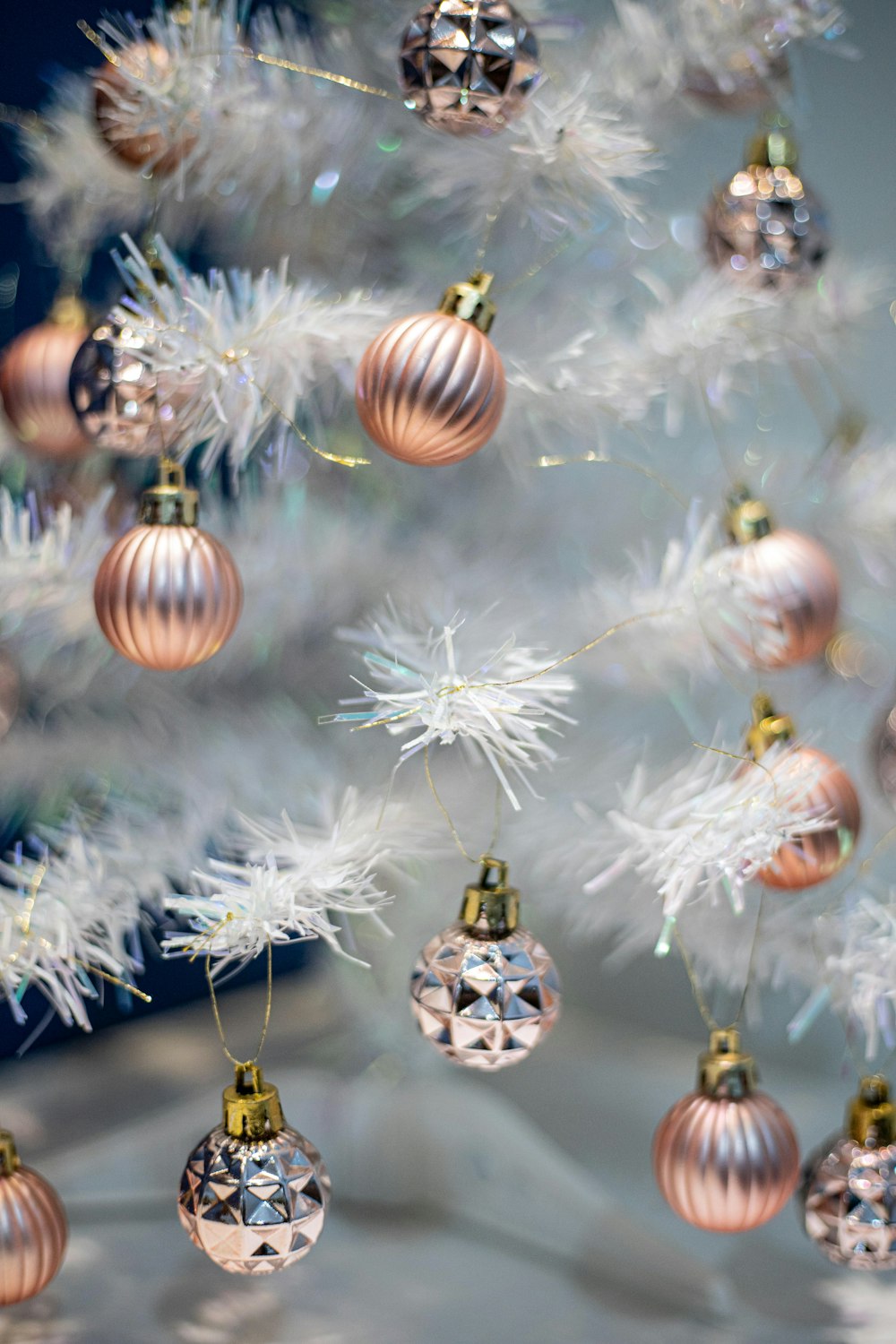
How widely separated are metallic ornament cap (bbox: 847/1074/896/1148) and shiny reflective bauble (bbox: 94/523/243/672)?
0.36 meters

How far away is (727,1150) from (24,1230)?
0.31 meters

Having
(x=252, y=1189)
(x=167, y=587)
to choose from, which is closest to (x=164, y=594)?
(x=167, y=587)

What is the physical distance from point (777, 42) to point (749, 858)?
1.26 ft

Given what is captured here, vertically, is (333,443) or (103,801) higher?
(333,443)

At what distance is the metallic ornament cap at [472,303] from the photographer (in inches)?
21.0

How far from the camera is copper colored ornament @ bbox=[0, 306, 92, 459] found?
0.62 meters

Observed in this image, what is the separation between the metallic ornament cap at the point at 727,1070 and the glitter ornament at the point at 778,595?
0.56 feet

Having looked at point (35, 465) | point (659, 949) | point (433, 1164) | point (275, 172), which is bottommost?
point (433, 1164)

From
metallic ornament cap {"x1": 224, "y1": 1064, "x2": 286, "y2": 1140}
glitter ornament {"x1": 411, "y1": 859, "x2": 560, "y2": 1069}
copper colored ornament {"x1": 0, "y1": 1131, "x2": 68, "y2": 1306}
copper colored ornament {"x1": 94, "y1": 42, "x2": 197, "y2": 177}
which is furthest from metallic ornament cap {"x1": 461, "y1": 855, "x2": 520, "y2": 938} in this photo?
copper colored ornament {"x1": 94, "y1": 42, "x2": 197, "y2": 177}

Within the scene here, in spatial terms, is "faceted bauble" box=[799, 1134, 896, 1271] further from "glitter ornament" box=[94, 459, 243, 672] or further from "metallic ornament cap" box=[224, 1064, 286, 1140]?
"glitter ornament" box=[94, 459, 243, 672]

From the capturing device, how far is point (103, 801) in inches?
26.9

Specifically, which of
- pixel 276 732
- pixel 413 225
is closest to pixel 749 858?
pixel 276 732

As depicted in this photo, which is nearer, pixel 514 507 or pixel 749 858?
pixel 749 858

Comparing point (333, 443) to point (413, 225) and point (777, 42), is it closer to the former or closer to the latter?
point (413, 225)
